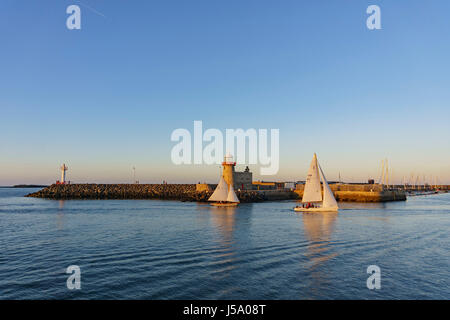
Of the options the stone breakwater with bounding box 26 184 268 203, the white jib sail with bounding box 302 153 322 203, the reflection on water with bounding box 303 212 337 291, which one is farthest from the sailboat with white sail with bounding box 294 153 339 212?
the stone breakwater with bounding box 26 184 268 203

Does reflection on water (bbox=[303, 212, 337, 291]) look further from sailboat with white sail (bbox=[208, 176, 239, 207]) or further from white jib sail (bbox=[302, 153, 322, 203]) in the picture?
sailboat with white sail (bbox=[208, 176, 239, 207])

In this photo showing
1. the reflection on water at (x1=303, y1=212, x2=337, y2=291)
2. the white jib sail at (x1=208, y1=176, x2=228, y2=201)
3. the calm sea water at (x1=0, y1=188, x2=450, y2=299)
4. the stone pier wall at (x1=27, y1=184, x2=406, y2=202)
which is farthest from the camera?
the stone pier wall at (x1=27, y1=184, x2=406, y2=202)

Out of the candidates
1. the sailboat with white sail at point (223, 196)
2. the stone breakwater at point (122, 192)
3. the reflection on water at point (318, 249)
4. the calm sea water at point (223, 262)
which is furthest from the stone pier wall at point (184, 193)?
the calm sea water at point (223, 262)

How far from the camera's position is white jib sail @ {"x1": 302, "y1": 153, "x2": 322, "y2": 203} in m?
48.2

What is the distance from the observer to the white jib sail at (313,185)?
48156 millimetres

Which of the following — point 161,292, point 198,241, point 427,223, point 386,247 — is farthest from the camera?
point 427,223

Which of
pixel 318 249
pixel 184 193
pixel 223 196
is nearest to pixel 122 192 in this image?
pixel 184 193

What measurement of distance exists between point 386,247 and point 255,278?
1319 cm

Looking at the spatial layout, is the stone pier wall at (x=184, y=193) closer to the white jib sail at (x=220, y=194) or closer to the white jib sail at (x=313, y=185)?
the white jib sail at (x=220, y=194)

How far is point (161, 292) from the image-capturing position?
1319cm

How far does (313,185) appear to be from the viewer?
4900 centimetres

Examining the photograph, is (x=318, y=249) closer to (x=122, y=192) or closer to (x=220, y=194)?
(x=220, y=194)
